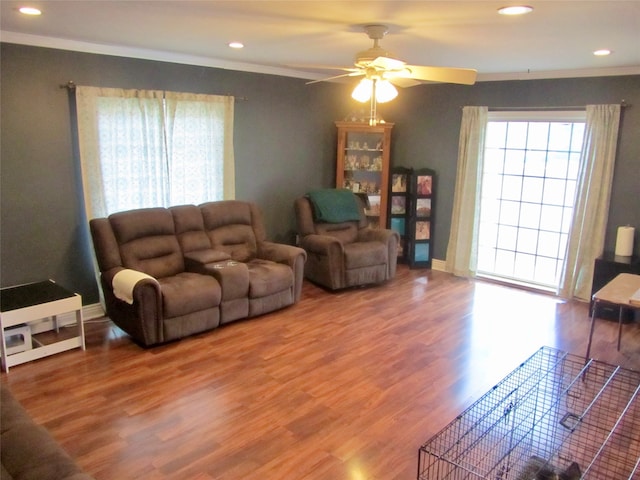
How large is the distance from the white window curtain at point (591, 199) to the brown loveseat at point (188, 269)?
2.95 m

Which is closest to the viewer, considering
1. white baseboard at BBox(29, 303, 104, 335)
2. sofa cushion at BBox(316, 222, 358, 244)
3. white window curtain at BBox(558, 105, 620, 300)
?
white baseboard at BBox(29, 303, 104, 335)

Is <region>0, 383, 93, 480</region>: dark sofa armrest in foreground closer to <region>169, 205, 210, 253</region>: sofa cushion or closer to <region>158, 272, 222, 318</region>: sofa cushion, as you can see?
<region>158, 272, 222, 318</region>: sofa cushion

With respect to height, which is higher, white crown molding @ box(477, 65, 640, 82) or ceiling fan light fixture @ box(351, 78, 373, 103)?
white crown molding @ box(477, 65, 640, 82)

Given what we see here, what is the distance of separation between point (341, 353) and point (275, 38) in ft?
8.17

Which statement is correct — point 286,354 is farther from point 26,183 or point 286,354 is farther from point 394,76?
point 26,183

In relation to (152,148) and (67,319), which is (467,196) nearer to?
(152,148)

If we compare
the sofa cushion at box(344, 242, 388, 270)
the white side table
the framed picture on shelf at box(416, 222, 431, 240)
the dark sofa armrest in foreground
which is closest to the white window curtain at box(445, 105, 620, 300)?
the framed picture on shelf at box(416, 222, 431, 240)

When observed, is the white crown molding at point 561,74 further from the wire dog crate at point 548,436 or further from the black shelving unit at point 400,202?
the wire dog crate at point 548,436

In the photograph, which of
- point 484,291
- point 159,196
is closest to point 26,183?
point 159,196

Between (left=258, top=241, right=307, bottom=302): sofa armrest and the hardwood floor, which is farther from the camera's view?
(left=258, top=241, right=307, bottom=302): sofa armrest

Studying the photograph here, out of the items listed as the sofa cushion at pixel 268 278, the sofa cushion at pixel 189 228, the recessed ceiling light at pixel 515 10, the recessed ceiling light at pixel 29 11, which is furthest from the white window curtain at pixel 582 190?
the recessed ceiling light at pixel 29 11

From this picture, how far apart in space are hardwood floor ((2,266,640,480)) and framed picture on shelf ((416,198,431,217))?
1.49 meters

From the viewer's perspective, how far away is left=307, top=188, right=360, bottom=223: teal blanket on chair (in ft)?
19.2

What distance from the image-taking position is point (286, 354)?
403 cm
